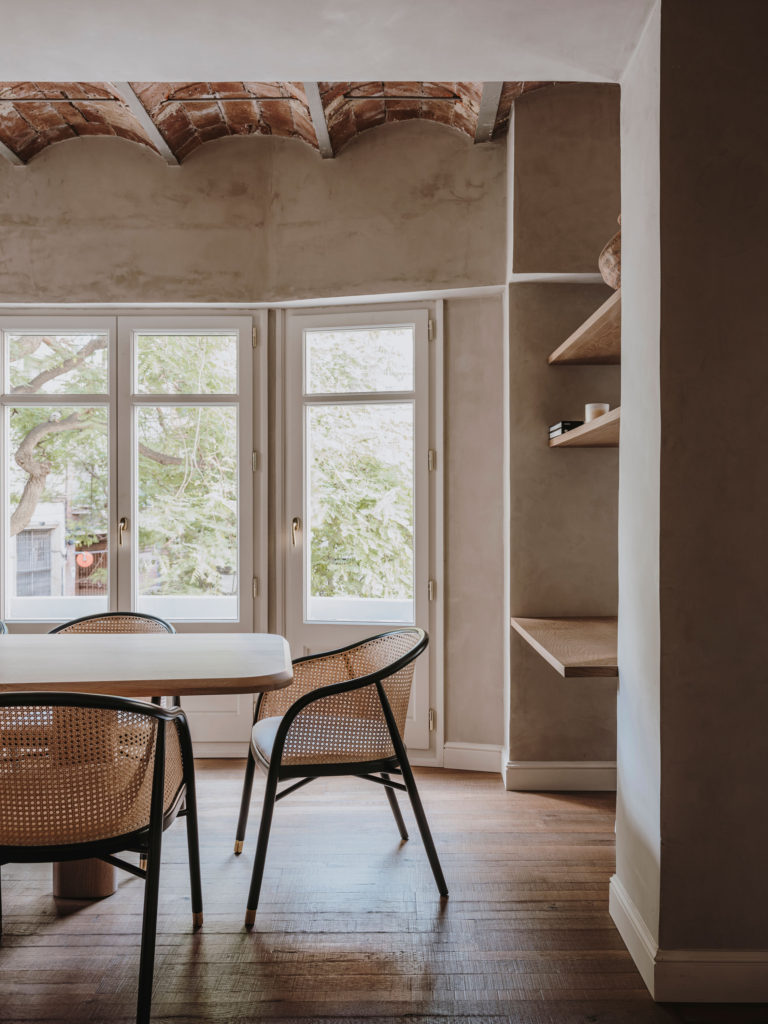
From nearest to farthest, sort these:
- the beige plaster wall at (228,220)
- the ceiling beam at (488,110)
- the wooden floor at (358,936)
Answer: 1. the wooden floor at (358,936)
2. the ceiling beam at (488,110)
3. the beige plaster wall at (228,220)

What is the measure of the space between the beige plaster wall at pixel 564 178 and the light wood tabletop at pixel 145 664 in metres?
2.09

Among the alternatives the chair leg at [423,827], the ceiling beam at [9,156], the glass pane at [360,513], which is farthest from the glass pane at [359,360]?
the chair leg at [423,827]

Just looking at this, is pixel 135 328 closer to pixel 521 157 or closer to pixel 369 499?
pixel 369 499

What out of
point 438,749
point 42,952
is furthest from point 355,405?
point 42,952

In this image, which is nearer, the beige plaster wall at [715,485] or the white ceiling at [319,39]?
the beige plaster wall at [715,485]

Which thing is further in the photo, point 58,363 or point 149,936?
point 58,363

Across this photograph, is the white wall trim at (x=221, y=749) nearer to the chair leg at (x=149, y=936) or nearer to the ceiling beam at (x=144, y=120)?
the chair leg at (x=149, y=936)

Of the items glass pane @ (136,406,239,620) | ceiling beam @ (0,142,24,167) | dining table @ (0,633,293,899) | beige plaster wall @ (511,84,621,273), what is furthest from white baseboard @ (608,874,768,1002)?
ceiling beam @ (0,142,24,167)

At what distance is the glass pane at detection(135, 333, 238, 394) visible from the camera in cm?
376

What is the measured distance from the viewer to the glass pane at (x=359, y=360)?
3.66m

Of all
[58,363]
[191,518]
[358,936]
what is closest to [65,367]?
[58,363]

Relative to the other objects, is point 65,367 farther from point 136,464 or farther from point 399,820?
point 399,820

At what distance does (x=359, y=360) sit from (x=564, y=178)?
1276mm

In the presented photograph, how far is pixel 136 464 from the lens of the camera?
378 centimetres
